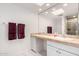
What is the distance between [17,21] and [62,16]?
108 cm

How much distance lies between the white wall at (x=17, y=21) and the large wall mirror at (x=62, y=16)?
0.47 feet

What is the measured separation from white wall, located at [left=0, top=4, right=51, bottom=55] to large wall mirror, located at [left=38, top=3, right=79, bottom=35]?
14 centimetres

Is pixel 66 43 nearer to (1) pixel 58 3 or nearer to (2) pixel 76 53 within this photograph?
(2) pixel 76 53

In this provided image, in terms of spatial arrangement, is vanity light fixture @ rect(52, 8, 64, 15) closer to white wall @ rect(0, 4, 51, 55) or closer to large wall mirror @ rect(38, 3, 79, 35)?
large wall mirror @ rect(38, 3, 79, 35)

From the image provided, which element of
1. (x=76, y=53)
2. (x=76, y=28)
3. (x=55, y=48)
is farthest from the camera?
(x=76, y=28)

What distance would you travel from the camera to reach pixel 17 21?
2.40 meters

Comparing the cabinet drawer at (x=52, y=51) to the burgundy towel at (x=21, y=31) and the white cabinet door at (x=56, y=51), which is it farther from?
the burgundy towel at (x=21, y=31)

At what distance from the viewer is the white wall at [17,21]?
7.46 ft

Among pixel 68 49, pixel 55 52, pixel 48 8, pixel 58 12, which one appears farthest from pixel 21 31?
pixel 68 49

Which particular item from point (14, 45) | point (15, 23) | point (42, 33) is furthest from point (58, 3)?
point (14, 45)

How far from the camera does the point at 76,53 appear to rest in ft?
4.01

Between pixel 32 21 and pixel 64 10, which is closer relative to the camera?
pixel 64 10

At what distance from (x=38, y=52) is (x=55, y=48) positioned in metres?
0.80

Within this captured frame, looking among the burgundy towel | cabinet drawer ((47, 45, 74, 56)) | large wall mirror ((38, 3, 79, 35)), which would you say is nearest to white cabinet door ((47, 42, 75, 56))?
cabinet drawer ((47, 45, 74, 56))
